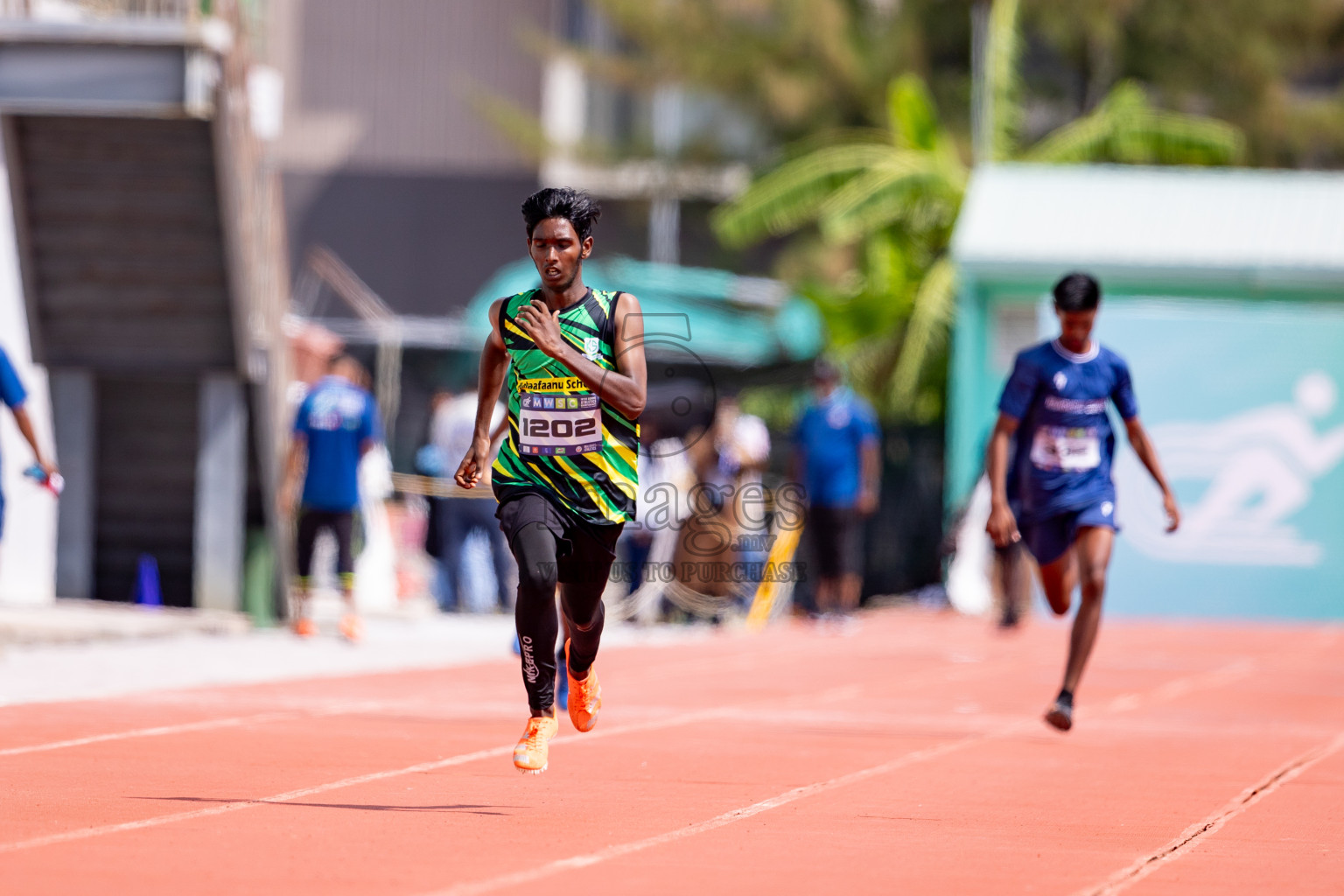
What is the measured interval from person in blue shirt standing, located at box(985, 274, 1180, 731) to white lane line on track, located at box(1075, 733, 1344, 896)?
45.1 inches

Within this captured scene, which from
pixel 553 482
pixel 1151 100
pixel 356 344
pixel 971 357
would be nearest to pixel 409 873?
pixel 553 482

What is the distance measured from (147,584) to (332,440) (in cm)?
227

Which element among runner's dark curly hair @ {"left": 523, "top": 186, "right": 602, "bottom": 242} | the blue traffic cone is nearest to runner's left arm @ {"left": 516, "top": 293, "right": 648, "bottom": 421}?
runner's dark curly hair @ {"left": 523, "top": 186, "right": 602, "bottom": 242}

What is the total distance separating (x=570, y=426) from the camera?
23.0 ft

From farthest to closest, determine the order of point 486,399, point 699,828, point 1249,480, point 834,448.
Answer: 1. point 1249,480
2. point 834,448
3. point 486,399
4. point 699,828

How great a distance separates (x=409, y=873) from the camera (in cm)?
541

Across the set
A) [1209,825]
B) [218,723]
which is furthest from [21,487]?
[1209,825]

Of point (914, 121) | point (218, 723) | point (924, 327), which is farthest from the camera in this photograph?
point (914, 121)

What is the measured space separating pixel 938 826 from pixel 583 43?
101 ft

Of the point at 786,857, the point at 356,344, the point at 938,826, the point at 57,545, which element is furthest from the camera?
the point at 356,344

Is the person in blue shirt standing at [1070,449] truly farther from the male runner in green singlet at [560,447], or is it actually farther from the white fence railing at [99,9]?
the white fence railing at [99,9]

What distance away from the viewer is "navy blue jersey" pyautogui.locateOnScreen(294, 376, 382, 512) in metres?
14.8

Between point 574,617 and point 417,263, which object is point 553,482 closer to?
point 574,617

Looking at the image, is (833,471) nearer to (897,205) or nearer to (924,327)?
(924,327)
